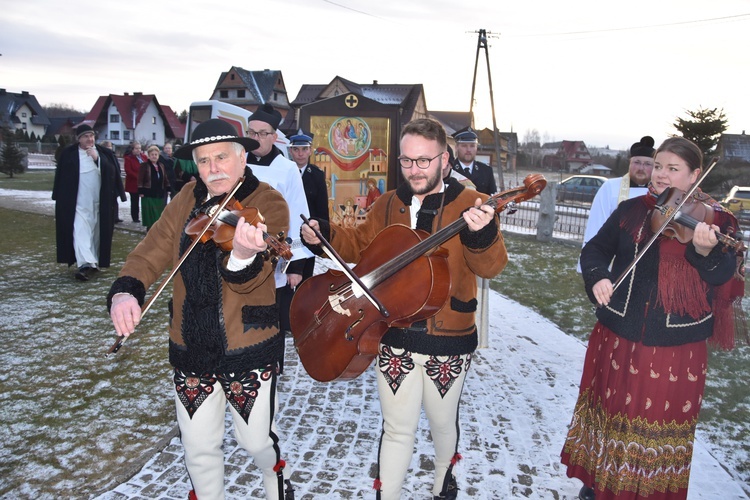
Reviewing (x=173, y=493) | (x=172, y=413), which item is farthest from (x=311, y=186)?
(x=173, y=493)

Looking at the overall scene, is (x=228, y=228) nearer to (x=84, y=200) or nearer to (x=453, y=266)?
(x=453, y=266)

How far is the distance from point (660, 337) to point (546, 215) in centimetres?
1193

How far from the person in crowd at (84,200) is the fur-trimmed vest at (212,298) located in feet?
19.6

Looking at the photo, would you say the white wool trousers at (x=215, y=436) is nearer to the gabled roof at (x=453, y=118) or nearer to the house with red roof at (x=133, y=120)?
the gabled roof at (x=453, y=118)

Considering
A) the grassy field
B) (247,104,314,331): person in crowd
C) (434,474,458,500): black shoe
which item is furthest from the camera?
(247,104,314,331): person in crowd

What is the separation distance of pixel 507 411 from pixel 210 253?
9.90ft

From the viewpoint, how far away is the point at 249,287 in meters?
2.45

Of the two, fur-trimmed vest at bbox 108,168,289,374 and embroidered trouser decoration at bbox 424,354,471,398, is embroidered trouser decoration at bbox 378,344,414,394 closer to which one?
embroidered trouser decoration at bbox 424,354,471,398

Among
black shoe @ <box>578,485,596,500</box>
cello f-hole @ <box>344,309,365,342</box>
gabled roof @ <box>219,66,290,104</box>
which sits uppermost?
gabled roof @ <box>219,66,290,104</box>

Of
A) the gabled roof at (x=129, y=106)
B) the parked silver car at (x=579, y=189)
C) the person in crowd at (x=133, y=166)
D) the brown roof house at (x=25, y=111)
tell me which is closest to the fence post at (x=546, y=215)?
the parked silver car at (x=579, y=189)

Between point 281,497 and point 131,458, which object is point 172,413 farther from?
point 281,497

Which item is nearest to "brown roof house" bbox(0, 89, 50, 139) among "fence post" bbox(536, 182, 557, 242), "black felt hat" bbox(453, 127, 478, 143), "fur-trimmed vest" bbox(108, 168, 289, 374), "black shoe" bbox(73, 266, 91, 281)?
"black shoe" bbox(73, 266, 91, 281)

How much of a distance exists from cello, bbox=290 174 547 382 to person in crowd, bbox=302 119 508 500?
16 centimetres

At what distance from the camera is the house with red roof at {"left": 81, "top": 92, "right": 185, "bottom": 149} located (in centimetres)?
5672
